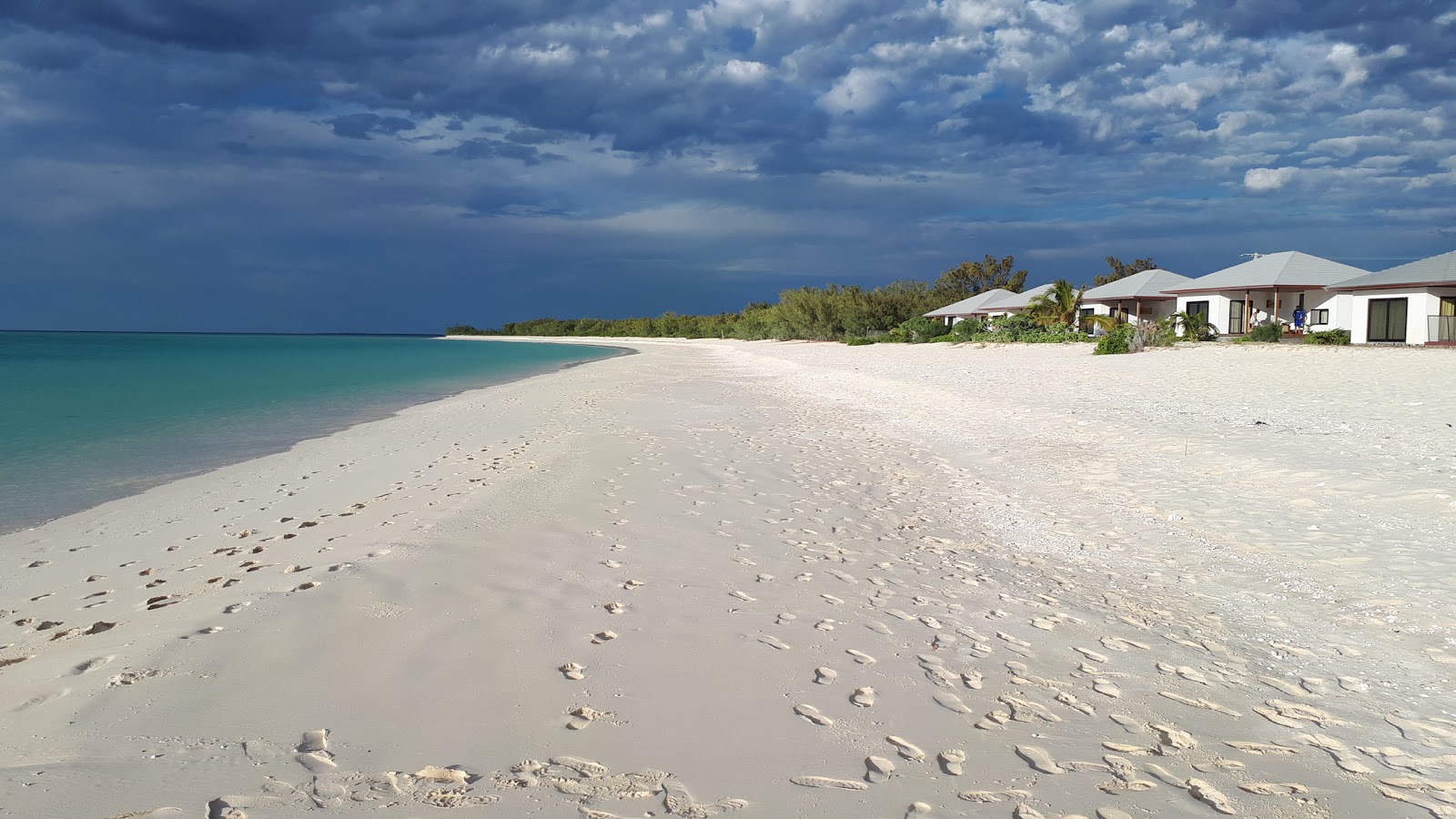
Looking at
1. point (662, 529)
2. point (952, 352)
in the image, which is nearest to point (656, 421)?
point (662, 529)

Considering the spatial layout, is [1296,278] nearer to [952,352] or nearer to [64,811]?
[952,352]

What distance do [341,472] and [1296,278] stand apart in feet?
104

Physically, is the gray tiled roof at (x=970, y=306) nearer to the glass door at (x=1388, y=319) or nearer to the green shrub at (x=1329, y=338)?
the glass door at (x=1388, y=319)

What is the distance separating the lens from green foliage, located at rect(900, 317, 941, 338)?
136 feet

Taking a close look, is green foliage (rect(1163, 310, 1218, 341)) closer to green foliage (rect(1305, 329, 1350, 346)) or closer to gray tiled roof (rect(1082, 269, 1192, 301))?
green foliage (rect(1305, 329, 1350, 346))

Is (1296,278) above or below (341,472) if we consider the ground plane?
above

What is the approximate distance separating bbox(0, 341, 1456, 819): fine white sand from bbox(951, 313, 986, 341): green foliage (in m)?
25.7

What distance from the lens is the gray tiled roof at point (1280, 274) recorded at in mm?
28125

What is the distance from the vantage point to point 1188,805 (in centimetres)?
261

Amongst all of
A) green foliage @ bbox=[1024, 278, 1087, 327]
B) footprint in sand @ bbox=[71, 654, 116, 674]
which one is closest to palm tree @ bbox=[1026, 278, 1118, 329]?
green foliage @ bbox=[1024, 278, 1087, 327]

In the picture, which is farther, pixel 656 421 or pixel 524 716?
pixel 656 421

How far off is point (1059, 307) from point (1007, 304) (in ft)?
26.4

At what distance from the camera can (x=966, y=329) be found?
3600 cm

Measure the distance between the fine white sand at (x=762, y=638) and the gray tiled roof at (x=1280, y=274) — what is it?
75.2 ft
